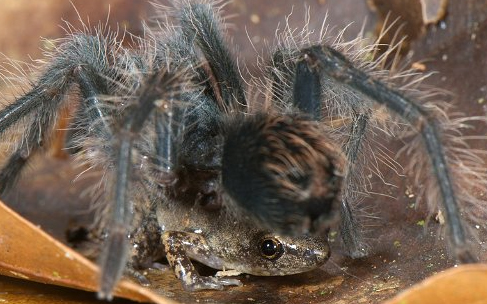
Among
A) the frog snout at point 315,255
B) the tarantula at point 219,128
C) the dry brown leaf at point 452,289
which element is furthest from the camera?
the frog snout at point 315,255

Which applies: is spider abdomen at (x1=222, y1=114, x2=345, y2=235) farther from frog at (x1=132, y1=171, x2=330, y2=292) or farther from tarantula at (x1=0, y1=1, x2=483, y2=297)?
frog at (x1=132, y1=171, x2=330, y2=292)

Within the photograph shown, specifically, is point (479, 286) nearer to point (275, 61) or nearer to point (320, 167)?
point (320, 167)

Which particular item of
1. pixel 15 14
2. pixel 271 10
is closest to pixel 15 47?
pixel 15 14

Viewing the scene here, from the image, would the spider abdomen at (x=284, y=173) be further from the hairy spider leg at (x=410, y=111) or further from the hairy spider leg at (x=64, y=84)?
the hairy spider leg at (x=64, y=84)

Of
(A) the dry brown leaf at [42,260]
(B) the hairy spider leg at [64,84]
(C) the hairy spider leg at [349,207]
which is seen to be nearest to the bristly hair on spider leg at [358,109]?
(C) the hairy spider leg at [349,207]

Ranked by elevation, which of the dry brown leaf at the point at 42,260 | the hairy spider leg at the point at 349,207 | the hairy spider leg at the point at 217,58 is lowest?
the dry brown leaf at the point at 42,260
